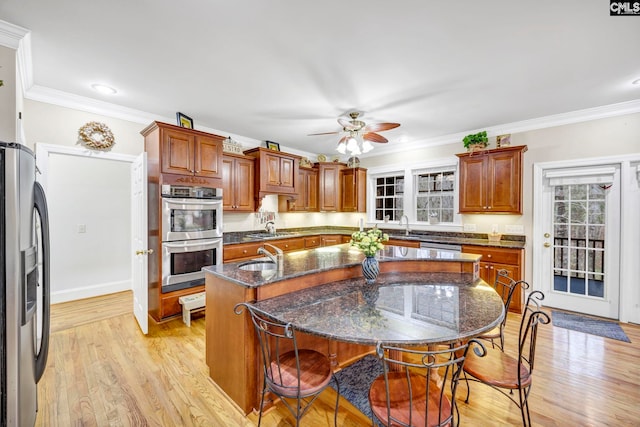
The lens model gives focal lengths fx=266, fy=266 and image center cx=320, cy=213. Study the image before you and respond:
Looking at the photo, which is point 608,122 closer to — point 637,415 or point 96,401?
point 637,415

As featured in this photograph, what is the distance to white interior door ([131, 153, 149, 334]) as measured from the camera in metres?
2.97

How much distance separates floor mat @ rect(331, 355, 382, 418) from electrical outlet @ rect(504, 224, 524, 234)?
309 cm

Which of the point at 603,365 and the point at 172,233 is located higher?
the point at 172,233

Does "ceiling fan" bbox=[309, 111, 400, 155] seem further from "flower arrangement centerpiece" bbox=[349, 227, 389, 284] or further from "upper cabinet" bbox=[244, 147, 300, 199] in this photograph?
"upper cabinet" bbox=[244, 147, 300, 199]

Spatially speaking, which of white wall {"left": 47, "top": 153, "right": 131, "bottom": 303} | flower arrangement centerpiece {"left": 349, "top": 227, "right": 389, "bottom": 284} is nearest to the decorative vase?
flower arrangement centerpiece {"left": 349, "top": 227, "right": 389, "bottom": 284}

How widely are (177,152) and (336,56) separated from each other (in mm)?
2239

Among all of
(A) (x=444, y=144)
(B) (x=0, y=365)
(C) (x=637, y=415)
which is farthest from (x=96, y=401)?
(A) (x=444, y=144)

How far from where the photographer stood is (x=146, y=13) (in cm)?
184

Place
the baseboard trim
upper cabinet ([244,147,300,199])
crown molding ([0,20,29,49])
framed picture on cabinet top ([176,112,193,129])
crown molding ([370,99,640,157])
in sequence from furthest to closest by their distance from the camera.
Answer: upper cabinet ([244,147,300,199])
the baseboard trim
framed picture on cabinet top ([176,112,193,129])
crown molding ([370,99,640,157])
crown molding ([0,20,29,49])

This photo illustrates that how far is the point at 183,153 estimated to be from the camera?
3.37m

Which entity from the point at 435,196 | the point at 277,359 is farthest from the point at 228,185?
the point at 435,196

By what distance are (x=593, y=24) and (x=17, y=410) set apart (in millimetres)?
4324

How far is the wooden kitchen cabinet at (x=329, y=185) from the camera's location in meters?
5.82

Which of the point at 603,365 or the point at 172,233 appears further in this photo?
the point at 172,233
